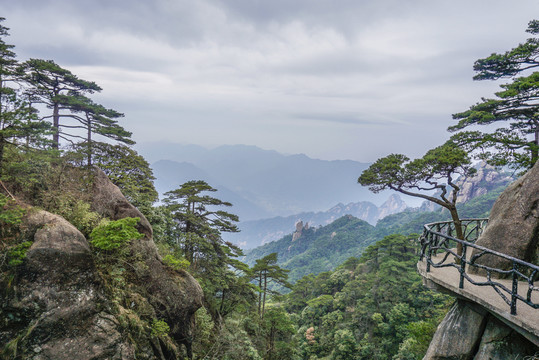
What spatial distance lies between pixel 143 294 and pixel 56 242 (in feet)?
10.3

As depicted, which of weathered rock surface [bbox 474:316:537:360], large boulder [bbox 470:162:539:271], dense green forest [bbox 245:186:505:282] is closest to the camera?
weathered rock surface [bbox 474:316:537:360]

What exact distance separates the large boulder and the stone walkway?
2.10ft

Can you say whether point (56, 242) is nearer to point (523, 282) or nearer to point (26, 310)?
point (26, 310)

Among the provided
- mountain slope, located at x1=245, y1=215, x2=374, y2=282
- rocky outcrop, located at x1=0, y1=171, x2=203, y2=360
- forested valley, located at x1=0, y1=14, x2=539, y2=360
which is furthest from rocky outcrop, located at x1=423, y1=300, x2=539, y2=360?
mountain slope, located at x1=245, y1=215, x2=374, y2=282

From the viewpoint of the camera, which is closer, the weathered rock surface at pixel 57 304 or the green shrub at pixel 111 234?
the weathered rock surface at pixel 57 304

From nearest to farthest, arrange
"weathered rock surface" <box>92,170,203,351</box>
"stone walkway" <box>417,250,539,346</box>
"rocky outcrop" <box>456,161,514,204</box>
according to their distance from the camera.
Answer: "stone walkway" <box>417,250,539,346</box>
"weathered rock surface" <box>92,170,203,351</box>
"rocky outcrop" <box>456,161,514,204</box>

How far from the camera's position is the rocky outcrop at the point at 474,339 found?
15.9 feet

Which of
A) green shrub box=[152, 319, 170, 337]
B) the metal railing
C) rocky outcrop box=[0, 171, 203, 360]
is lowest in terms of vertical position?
green shrub box=[152, 319, 170, 337]

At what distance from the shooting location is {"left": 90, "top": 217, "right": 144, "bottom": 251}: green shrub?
7082 mm

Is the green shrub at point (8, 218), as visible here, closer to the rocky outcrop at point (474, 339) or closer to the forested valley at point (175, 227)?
the forested valley at point (175, 227)

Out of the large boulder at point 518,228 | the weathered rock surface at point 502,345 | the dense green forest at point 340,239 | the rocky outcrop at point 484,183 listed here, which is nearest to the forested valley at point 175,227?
the large boulder at point 518,228

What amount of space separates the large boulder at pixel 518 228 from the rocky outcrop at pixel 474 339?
1.30m

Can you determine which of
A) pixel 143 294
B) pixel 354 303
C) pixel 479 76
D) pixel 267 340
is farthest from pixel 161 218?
pixel 354 303

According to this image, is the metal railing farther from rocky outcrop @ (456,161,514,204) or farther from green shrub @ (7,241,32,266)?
rocky outcrop @ (456,161,514,204)
